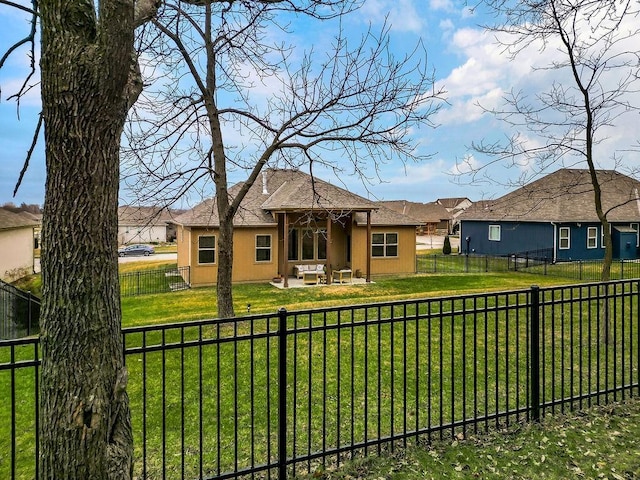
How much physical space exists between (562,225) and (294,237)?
→ 56.6 feet

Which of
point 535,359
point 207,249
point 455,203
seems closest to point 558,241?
point 207,249

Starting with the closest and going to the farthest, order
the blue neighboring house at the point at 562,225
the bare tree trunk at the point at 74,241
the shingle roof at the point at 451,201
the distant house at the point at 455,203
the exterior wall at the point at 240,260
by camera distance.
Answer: the bare tree trunk at the point at 74,241
the exterior wall at the point at 240,260
the blue neighboring house at the point at 562,225
the distant house at the point at 455,203
the shingle roof at the point at 451,201

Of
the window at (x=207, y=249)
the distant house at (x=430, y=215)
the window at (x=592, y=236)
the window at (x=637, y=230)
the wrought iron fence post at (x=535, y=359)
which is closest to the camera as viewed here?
the wrought iron fence post at (x=535, y=359)

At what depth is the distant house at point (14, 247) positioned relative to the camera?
20.8m

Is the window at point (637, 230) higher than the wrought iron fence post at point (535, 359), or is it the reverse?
the window at point (637, 230)

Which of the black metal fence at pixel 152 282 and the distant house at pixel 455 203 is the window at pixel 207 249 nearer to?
the black metal fence at pixel 152 282

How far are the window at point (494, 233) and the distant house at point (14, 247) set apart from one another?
29.1 meters

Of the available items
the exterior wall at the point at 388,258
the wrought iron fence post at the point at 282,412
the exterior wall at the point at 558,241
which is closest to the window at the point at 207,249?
the exterior wall at the point at 388,258

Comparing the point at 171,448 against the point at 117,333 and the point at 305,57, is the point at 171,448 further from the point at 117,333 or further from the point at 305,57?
the point at 305,57

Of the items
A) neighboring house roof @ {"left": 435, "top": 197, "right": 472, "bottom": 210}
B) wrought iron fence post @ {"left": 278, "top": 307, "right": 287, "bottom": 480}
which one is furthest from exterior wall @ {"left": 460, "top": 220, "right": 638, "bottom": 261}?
neighboring house roof @ {"left": 435, "top": 197, "right": 472, "bottom": 210}

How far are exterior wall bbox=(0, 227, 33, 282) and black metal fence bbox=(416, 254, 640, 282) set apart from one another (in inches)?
838

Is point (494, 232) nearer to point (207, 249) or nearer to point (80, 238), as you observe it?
point (207, 249)

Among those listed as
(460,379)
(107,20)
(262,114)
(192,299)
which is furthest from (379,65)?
(192,299)

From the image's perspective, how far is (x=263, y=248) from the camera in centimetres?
1812
